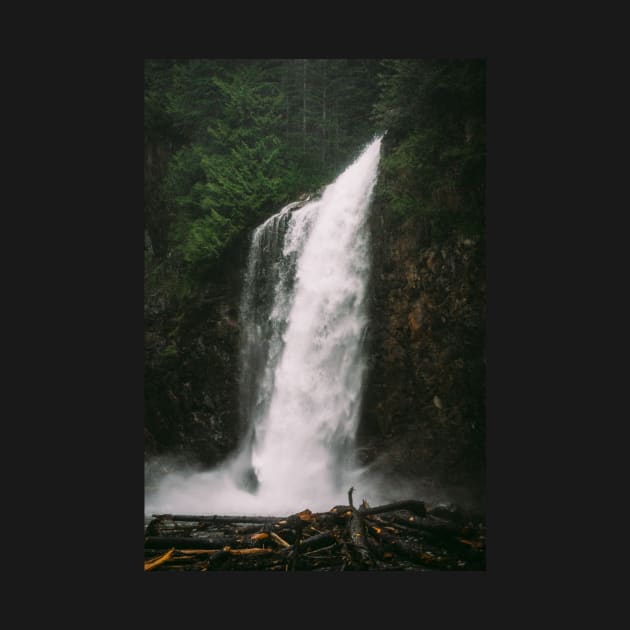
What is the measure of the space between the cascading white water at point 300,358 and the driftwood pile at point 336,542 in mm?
374

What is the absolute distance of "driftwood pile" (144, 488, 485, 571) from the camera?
7117mm

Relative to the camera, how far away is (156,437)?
807 centimetres

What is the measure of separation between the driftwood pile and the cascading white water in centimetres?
37

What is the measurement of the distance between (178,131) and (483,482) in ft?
21.1

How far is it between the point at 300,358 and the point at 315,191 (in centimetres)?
250

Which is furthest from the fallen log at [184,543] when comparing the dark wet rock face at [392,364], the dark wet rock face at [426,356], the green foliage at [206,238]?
the green foliage at [206,238]

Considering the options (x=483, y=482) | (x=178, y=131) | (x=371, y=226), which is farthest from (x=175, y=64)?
(x=483, y=482)

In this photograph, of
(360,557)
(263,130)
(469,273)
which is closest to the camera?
(360,557)

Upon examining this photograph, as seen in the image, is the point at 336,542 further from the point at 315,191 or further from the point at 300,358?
the point at 315,191

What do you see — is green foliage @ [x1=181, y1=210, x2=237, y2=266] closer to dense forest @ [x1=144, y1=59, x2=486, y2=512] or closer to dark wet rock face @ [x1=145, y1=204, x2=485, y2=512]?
dense forest @ [x1=144, y1=59, x2=486, y2=512]

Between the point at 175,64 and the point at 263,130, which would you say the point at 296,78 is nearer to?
the point at 263,130

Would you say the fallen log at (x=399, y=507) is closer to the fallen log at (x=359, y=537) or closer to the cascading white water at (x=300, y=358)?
the fallen log at (x=359, y=537)

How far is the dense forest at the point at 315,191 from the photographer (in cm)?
757

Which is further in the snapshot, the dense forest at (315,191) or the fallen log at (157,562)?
the dense forest at (315,191)
